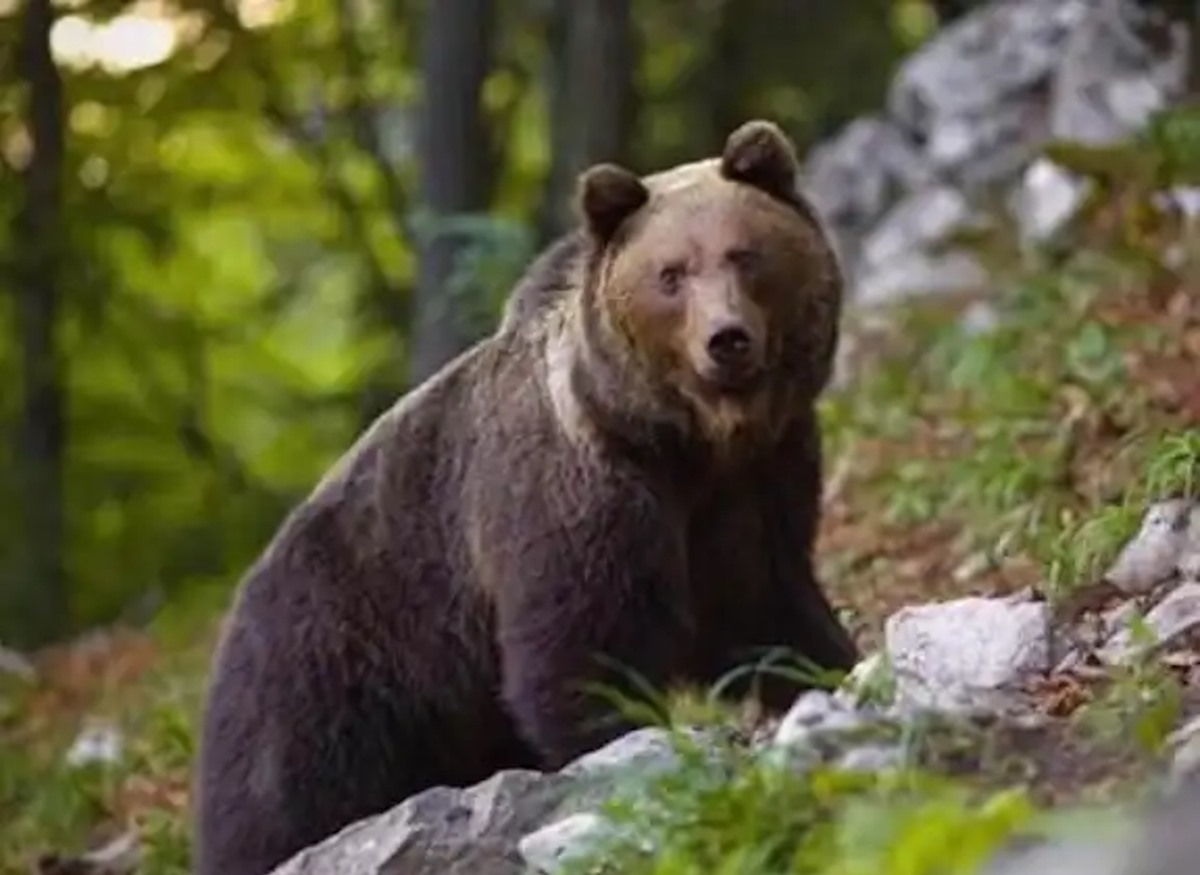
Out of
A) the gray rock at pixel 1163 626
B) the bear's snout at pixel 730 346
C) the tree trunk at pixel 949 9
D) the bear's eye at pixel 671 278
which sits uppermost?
the tree trunk at pixel 949 9

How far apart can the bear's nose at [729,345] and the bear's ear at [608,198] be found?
0.54 m

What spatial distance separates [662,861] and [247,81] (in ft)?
36.5

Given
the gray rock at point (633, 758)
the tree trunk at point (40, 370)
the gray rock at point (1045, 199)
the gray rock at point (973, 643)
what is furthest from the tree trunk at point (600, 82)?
the gray rock at point (633, 758)

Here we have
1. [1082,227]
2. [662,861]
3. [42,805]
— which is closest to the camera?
[662,861]

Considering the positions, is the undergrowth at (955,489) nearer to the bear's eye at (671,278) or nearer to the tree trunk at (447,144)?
the bear's eye at (671,278)

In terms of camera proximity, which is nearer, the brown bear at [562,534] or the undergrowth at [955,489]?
the undergrowth at [955,489]

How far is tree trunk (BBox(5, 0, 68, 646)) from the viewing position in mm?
14133

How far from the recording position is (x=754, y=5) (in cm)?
1634

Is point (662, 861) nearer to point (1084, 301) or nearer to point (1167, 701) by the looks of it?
point (1167, 701)

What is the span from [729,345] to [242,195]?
34.8 ft

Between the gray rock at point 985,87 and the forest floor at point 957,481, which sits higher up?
the gray rock at point 985,87

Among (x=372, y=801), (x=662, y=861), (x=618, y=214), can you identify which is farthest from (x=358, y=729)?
(x=662, y=861)

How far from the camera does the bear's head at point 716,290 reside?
20.6 ft

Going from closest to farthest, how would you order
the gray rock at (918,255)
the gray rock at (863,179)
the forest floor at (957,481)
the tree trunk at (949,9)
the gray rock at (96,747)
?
the forest floor at (957,481) < the gray rock at (96,747) < the gray rock at (918,255) < the gray rock at (863,179) < the tree trunk at (949,9)
